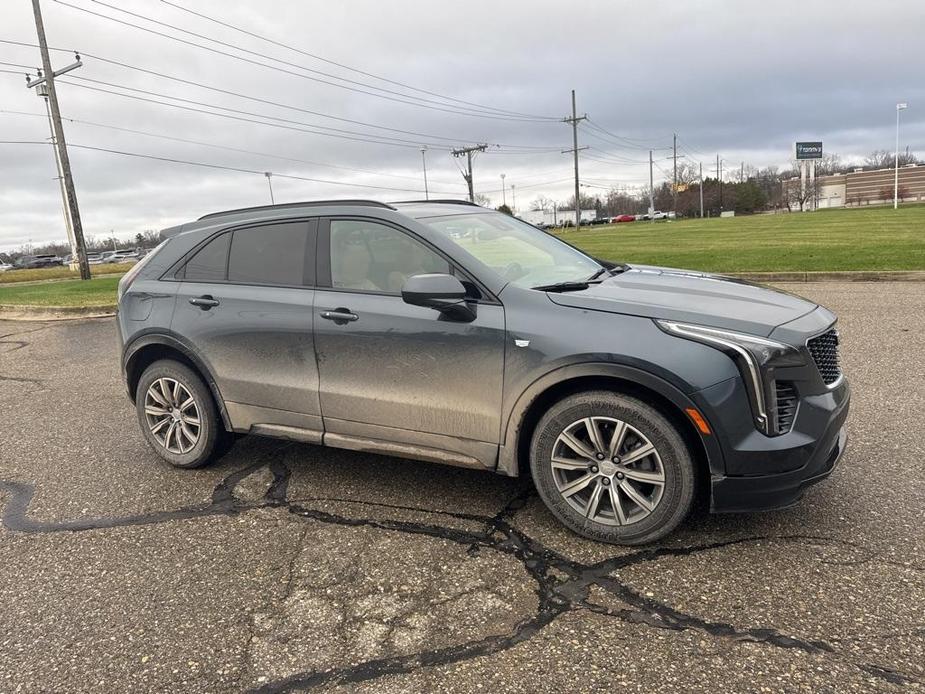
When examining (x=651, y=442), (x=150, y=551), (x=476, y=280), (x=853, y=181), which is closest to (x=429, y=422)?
(x=476, y=280)

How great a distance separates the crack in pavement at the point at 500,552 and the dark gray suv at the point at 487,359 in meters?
0.28

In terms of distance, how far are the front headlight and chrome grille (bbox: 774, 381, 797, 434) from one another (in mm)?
44

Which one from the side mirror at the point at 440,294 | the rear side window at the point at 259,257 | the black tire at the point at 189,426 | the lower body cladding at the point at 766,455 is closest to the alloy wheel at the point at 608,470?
the lower body cladding at the point at 766,455

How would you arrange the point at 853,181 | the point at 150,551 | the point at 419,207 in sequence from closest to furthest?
the point at 150,551
the point at 419,207
the point at 853,181

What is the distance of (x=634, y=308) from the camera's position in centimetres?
319

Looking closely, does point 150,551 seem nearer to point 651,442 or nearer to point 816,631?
point 651,442

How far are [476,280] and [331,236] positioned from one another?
1.06 meters

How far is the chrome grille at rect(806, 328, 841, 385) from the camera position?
10.2ft

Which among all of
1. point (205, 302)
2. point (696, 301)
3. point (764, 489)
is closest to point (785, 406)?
point (764, 489)

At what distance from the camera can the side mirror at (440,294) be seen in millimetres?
3307

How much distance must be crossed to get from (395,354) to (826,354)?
219 centimetres

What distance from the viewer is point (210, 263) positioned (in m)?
4.45

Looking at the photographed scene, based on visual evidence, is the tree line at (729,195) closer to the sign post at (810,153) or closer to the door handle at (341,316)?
the sign post at (810,153)

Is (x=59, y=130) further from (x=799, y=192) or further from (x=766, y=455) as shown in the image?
(x=799, y=192)
